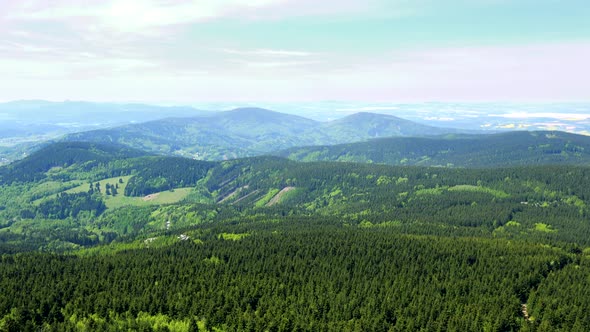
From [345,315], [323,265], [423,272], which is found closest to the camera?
→ [345,315]

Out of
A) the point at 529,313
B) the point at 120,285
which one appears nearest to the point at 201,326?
the point at 120,285

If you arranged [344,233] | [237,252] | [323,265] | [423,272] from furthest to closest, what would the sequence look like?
[344,233]
[237,252]
[323,265]
[423,272]

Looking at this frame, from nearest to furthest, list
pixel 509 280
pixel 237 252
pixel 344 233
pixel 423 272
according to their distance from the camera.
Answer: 1. pixel 509 280
2. pixel 423 272
3. pixel 237 252
4. pixel 344 233

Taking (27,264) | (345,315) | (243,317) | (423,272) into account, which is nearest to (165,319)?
(243,317)

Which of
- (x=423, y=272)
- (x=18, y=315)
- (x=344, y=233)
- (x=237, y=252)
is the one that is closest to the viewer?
(x=18, y=315)

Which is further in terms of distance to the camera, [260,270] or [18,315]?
[260,270]

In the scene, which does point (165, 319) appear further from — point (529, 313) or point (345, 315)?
point (529, 313)

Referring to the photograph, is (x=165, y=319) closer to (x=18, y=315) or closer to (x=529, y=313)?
(x=18, y=315)

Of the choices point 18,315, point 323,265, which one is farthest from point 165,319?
point 323,265

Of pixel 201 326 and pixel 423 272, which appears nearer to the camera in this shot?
pixel 201 326
